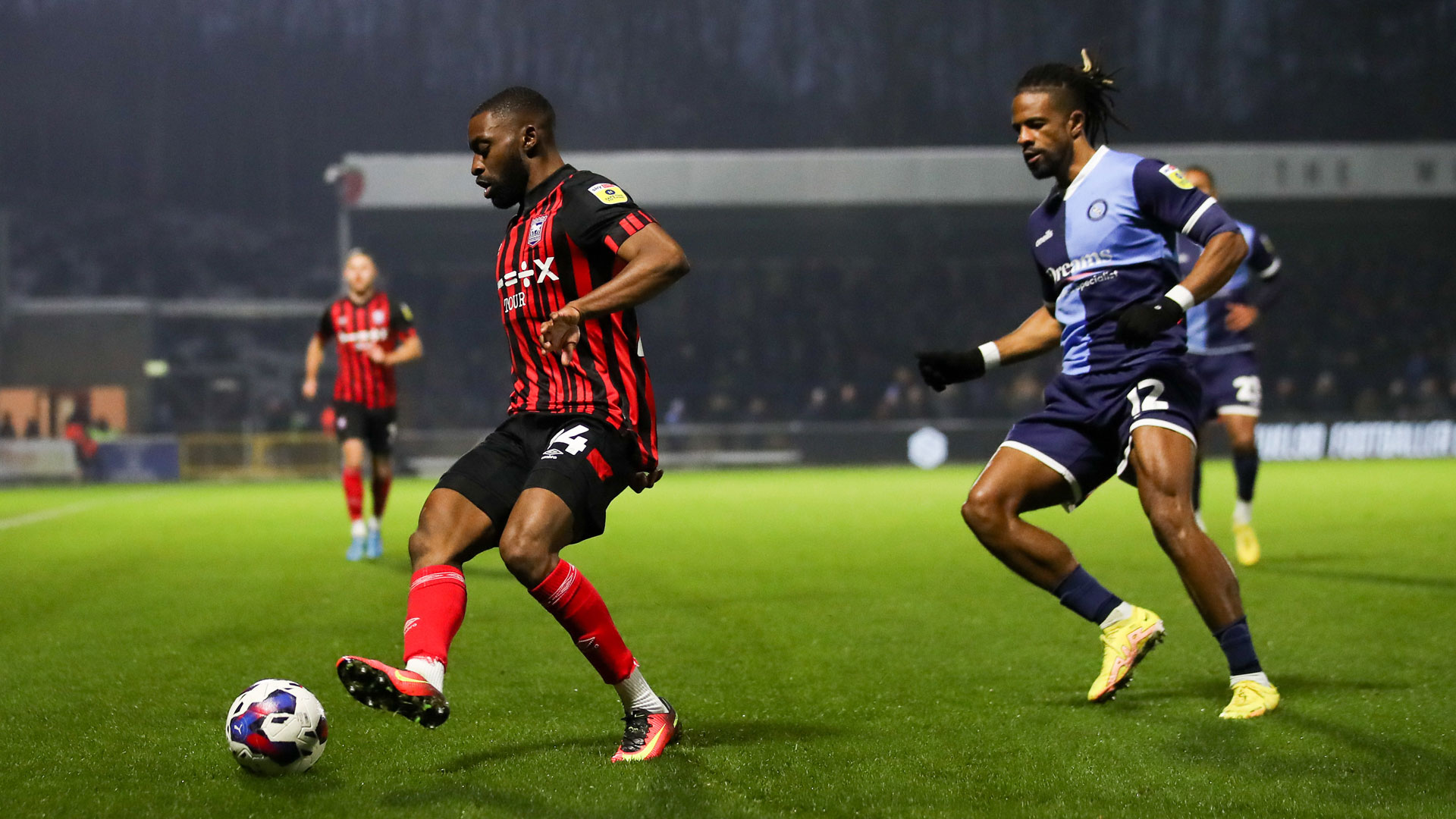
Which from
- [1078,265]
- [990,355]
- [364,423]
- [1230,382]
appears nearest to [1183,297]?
[1078,265]

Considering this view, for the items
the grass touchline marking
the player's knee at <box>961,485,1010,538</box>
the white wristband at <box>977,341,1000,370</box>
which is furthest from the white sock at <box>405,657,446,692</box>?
the grass touchline marking

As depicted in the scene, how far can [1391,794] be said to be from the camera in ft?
10.9

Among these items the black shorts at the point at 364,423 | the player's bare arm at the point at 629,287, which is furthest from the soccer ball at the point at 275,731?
the black shorts at the point at 364,423

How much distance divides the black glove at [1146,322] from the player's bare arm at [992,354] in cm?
68

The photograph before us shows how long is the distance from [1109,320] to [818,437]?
20.3m

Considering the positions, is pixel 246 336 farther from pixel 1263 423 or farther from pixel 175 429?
pixel 1263 423

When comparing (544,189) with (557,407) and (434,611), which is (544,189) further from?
(434,611)

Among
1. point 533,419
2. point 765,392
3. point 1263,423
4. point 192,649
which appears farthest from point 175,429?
point 533,419

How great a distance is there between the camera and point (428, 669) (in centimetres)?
338

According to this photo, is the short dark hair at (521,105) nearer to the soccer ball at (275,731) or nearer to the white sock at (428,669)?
the white sock at (428,669)

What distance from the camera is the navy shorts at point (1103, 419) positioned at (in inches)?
175

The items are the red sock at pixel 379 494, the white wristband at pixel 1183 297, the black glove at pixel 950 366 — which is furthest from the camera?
the red sock at pixel 379 494

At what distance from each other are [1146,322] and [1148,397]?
470 mm

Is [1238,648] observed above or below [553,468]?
below
